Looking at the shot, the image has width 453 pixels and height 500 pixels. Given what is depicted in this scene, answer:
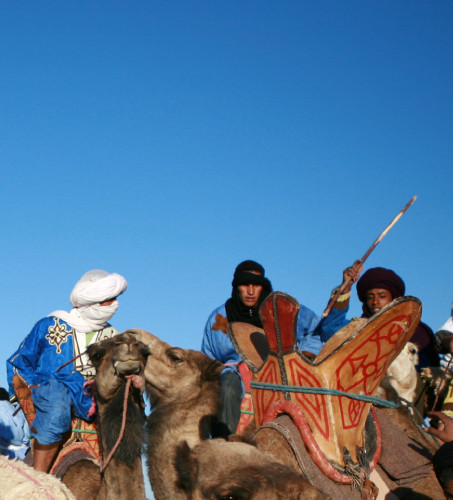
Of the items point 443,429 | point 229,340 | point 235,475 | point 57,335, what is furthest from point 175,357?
point 235,475

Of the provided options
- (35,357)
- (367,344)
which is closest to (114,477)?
(35,357)

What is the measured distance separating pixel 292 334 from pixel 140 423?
1.26 m

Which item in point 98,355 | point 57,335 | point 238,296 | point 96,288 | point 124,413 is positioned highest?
point 238,296

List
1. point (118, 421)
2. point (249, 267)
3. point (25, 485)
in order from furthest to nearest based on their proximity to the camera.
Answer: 1. point (249, 267)
2. point (118, 421)
3. point (25, 485)

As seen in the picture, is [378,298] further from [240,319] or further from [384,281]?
[240,319]

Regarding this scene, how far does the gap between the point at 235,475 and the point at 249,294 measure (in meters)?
3.40

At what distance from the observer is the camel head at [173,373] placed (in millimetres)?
5438

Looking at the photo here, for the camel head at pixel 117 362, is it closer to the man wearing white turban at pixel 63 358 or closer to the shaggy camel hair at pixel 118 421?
the shaggy camel hair at pixel 118 421

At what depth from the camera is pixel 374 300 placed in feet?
22.2

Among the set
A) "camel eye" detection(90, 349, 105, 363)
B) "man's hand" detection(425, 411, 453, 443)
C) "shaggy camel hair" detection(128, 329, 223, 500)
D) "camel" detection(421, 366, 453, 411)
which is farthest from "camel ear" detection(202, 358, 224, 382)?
"camel" detection(421, 366, 453, 411)

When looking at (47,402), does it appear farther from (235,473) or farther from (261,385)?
(235,473)

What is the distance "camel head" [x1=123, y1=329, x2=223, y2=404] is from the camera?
5438 millimetres

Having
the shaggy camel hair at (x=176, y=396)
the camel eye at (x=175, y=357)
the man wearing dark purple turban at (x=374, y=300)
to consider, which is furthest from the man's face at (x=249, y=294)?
the camel eye at (x=175, y=357)

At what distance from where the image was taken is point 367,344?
15.1 feet
